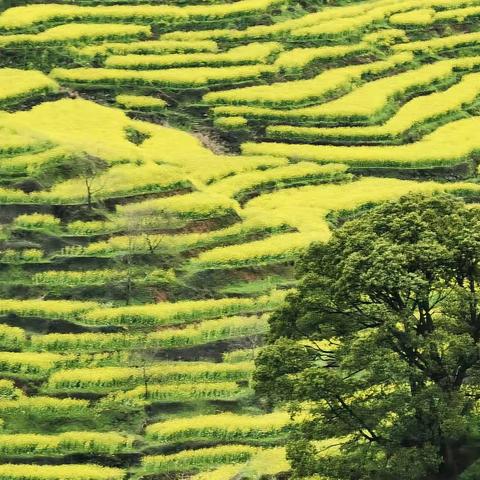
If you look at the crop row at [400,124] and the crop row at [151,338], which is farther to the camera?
the crop row at [400,124]

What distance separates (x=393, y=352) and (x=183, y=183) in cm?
2457

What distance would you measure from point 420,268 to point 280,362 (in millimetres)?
4811

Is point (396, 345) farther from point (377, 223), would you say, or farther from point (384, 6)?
point (384, 6)

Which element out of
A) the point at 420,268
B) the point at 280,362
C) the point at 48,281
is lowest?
the point at 48,281

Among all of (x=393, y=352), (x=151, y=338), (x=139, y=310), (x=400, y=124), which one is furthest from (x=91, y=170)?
(x=393, y=352)

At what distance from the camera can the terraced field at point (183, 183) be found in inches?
1623

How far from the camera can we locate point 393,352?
31.9 metres

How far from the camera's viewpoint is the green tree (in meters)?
31.5

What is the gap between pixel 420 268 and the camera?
1267 inches

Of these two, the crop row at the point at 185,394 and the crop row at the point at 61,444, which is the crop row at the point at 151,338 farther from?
the crop row at the point at 61,444

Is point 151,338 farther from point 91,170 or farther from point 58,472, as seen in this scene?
point 91,170

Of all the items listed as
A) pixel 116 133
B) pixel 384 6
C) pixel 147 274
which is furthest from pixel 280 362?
pixel 384 6

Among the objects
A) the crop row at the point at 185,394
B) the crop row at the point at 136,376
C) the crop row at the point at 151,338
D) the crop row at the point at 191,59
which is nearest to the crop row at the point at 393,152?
the crop row at the point at 191,59

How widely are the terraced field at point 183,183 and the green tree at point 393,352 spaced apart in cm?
461
